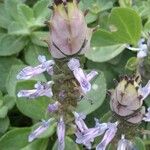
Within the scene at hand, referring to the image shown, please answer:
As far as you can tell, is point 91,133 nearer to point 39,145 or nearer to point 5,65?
point 39,145

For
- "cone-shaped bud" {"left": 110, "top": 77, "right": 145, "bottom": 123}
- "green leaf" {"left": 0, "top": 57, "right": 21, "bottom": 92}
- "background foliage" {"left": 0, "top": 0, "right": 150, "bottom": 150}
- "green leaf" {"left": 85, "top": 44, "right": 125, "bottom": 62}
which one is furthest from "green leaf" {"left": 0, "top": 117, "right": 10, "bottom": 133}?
"cone-shaped bud" {"left": 110, "top": 77, "right": 145, "bottom": 123}

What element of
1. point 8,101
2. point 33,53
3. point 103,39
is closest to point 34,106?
point 8,101

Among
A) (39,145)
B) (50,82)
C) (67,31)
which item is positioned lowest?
(39,145)

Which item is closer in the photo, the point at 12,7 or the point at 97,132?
the point at 97,132

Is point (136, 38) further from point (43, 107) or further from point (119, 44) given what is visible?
point (43, 107)

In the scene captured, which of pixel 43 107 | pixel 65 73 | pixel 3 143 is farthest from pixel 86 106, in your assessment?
pixel 65 73

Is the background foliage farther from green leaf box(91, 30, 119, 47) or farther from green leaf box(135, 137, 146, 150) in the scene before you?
green leaf box(135, 137, 146, 150)

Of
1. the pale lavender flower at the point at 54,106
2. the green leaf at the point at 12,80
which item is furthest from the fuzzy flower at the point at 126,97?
the green leaf at the point at 12,80
